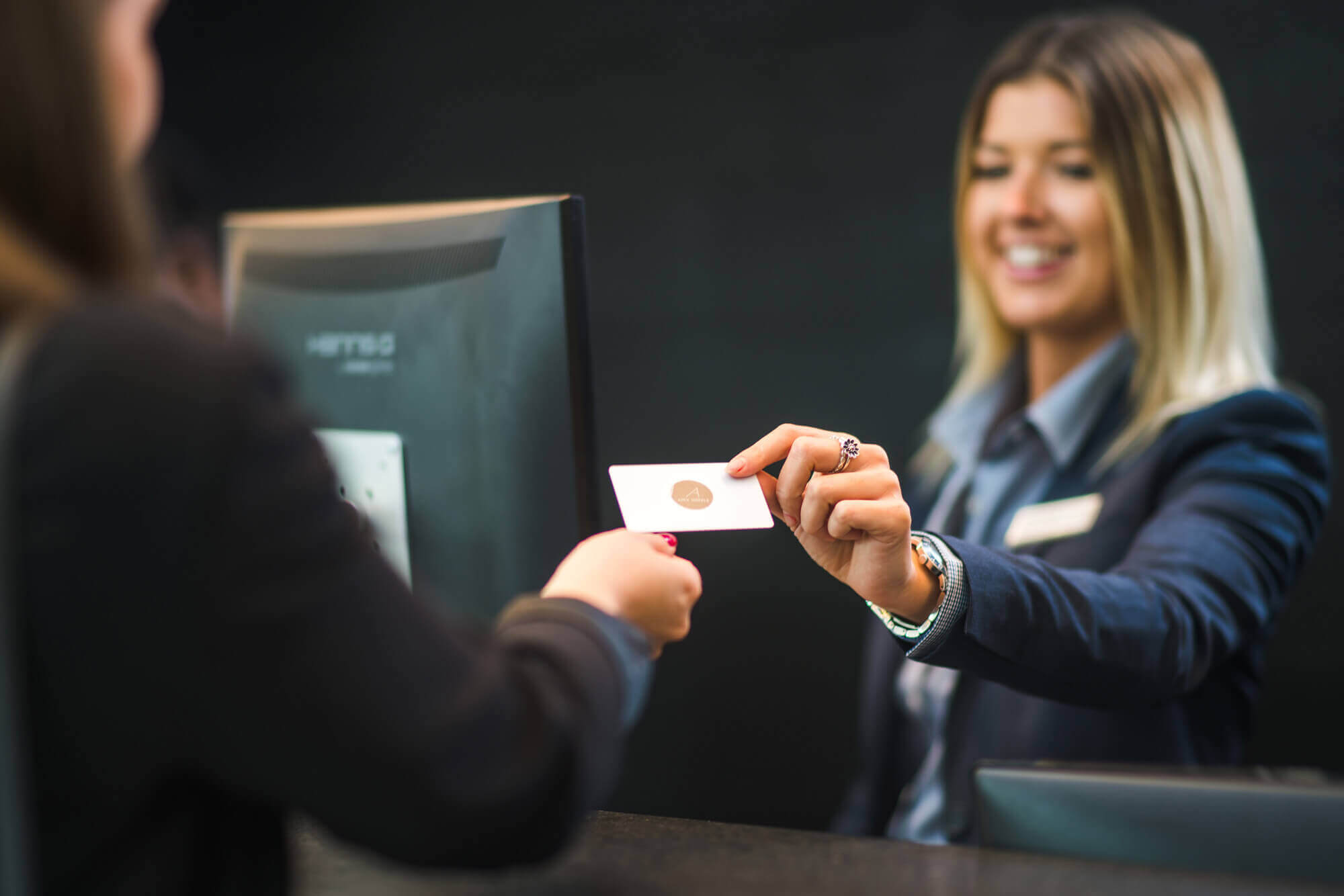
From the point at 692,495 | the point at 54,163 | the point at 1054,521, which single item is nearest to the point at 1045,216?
the point at 1054,521

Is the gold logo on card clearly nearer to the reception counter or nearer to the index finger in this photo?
the index finger

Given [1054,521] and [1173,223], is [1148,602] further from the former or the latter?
[1173,223]

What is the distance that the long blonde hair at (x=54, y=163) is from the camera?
1.65 ft

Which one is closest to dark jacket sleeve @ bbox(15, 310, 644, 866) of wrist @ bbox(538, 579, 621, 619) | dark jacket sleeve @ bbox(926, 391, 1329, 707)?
wrist @ bbox(538, 579, 621, 619)

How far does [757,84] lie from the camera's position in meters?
2.60

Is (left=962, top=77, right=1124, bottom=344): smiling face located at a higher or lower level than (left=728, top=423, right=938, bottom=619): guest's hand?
higher

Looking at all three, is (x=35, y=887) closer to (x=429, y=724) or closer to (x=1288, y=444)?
(x=429, y=724)

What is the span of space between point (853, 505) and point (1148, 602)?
456 millimetres

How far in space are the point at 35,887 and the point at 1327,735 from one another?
7.86ft

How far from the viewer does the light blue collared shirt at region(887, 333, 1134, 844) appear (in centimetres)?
176

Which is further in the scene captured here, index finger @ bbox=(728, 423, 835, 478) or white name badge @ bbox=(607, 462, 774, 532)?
index finger @ bbox=(728, 423, 835, 478)

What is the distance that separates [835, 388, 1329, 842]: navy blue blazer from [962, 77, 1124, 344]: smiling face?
0.26m

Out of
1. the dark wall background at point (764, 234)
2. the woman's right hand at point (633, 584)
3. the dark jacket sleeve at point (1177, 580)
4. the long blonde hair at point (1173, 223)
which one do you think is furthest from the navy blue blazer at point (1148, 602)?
the dark wall background at point (764, 234)

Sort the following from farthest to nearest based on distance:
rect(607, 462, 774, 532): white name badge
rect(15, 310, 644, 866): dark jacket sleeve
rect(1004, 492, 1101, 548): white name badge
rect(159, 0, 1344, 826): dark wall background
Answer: rect(159, 0, 1344, 826): dark wall background < rect(1004, 492, 1101, 548): white name badge < rect(607, 462, 774, 532): white name badge < rect(15, 310, 644, 866): dark jacket sleeve
